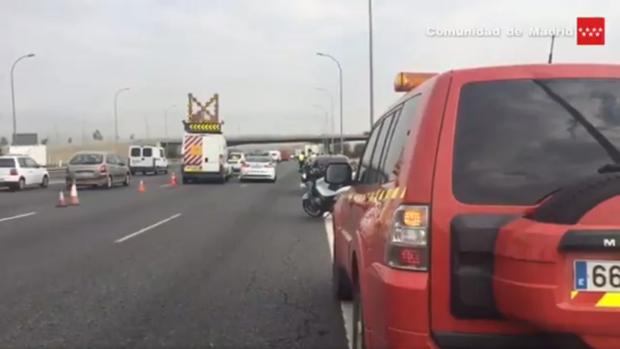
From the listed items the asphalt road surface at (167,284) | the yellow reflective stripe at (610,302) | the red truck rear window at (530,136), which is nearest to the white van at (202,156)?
the asphalt road surface at (167,284)

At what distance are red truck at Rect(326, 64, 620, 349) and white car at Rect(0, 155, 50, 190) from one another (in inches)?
1265

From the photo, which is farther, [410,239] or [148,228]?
[148,228]

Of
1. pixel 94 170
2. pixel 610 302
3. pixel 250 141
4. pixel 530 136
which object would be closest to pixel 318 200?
pixel 530 136

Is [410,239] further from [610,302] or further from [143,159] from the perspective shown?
[143,159]

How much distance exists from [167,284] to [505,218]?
608cm

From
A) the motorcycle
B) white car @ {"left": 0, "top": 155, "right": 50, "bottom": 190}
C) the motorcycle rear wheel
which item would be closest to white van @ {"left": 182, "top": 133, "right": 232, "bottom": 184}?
white car @ {"left": 0, "top": 155, "right": 50, "bottom": 190}

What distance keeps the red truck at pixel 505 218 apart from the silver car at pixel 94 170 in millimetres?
30509

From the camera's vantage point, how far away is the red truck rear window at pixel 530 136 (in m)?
3.27

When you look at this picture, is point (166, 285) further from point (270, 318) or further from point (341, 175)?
point (341, 175)

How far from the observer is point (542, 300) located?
297 centimetres

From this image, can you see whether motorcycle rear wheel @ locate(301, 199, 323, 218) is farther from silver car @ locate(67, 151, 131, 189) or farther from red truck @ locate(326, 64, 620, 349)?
silver car @ locate(67, 151, 131, 189)

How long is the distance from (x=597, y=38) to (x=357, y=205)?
1060 centimetres

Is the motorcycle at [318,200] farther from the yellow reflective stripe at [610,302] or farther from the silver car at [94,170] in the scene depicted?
the silver car at [94,170]

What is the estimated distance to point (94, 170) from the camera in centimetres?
3256
